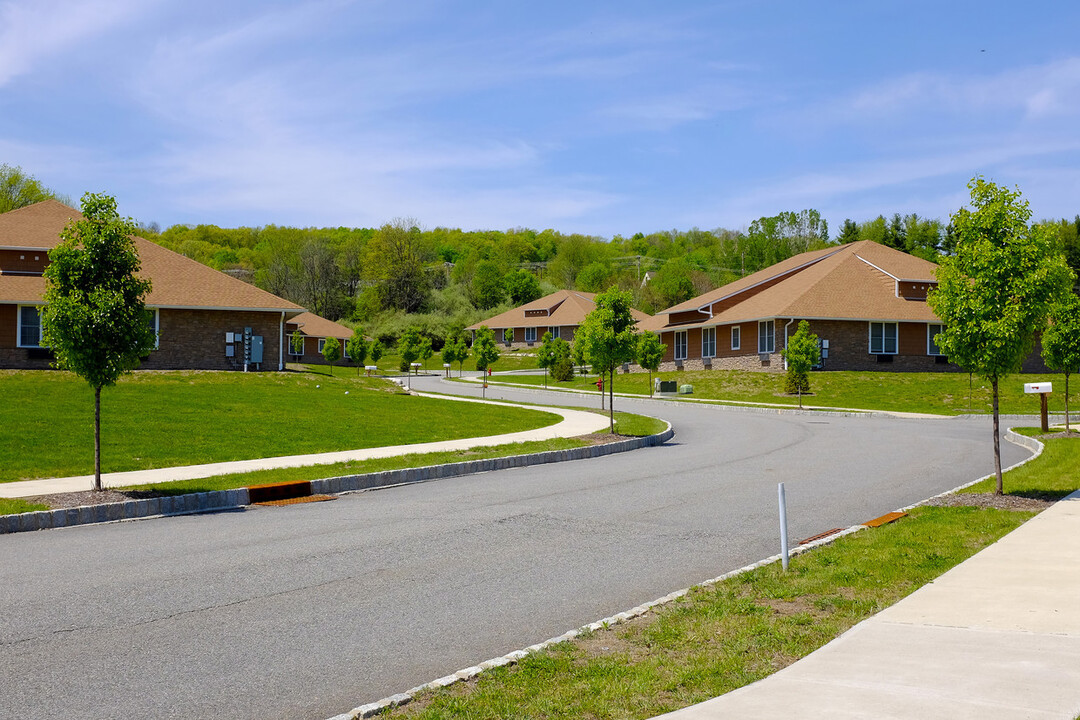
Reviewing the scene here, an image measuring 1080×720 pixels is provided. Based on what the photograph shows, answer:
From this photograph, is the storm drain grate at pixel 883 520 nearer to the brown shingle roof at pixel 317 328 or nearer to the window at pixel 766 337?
the window at pixel 766 337

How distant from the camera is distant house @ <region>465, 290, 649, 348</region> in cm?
9019

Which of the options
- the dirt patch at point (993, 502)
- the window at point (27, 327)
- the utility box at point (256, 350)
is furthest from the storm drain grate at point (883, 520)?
the window at point (27, 327)

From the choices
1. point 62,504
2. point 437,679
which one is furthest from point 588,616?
point 62,504

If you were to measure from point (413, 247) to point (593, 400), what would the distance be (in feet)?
235

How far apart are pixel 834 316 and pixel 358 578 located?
46860 millimetres

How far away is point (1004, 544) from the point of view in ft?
30.9

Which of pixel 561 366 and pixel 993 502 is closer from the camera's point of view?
pixel 993 502

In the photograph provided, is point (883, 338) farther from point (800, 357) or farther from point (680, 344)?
point (680, 344)

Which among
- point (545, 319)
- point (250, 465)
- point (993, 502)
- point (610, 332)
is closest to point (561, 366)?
point (545, 319)

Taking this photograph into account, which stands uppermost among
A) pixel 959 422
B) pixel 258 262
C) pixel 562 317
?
pixel 258 262

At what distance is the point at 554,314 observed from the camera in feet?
306

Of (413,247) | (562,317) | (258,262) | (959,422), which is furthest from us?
(258,262)

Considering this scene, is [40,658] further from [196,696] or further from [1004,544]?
[1004,544]

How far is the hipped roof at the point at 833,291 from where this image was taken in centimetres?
5216
